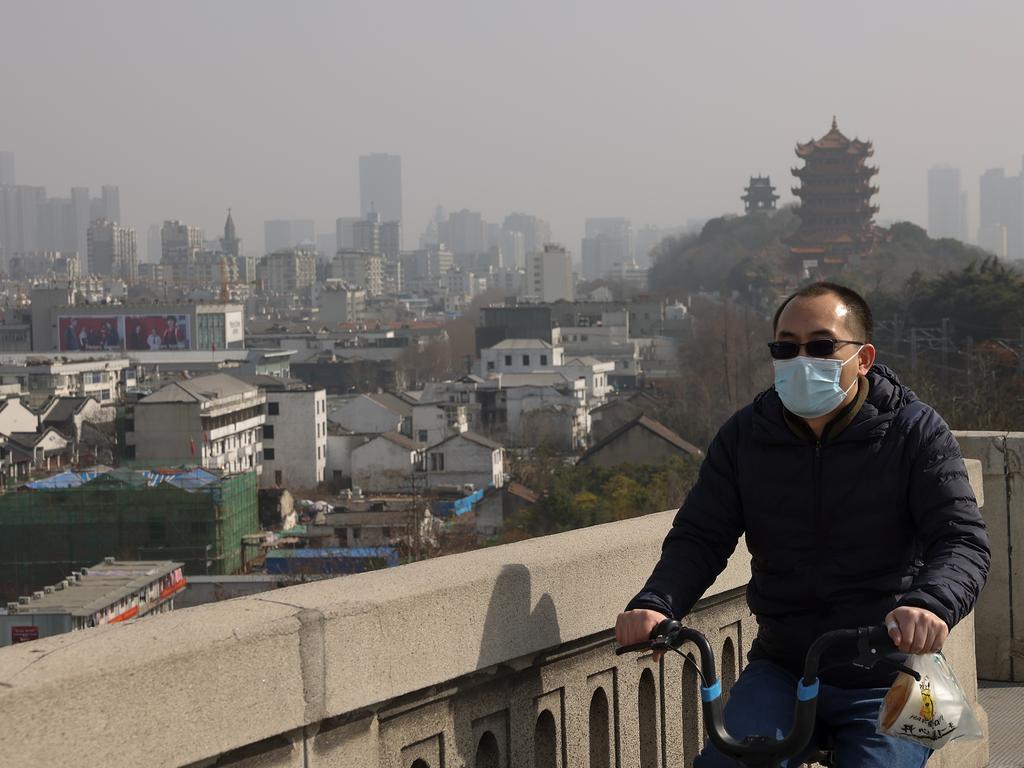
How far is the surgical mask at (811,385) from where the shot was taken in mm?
2594

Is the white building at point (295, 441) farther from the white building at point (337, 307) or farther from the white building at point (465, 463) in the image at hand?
the white building at point (337, 307)

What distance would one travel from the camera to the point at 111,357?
3428 inches

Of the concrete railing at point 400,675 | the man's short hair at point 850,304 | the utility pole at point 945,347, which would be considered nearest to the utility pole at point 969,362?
the utility pole at point 945,347

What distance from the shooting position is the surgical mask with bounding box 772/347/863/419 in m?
2.59

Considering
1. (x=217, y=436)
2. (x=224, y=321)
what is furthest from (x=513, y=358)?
(x=224, y=321)

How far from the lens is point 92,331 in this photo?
99.1m

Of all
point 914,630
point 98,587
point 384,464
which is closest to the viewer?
point 914,630

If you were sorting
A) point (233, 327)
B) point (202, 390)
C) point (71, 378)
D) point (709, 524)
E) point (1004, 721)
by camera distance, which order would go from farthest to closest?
point (233, 327)
point (71, 378)
point (202, 390)
point (1004, 721)
point (709, 524)

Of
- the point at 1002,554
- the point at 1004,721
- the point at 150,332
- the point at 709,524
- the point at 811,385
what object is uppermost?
the point at 811,385

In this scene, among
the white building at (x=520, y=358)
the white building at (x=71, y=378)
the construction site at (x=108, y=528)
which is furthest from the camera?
the white building at (x=71, y=378)

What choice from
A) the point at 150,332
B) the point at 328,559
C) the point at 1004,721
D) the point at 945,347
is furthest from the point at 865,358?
the point at 150,332

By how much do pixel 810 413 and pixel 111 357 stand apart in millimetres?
87602

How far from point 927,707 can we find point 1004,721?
7.48ft

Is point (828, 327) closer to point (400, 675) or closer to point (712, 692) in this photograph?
point (712, 692)
